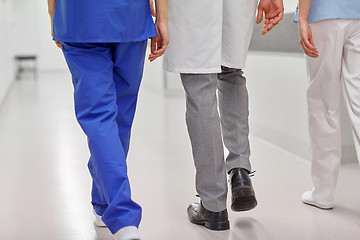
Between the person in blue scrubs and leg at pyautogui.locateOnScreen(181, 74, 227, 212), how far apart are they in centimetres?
30

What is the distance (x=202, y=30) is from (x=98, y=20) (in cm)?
39

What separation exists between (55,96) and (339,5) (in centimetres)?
520

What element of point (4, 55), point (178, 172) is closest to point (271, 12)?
point (178, 172)

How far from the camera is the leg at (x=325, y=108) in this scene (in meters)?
1.86

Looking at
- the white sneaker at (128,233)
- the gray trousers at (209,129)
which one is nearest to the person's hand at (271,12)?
the gray trousers at (209,129)

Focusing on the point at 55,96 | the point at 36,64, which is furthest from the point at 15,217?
the point at 36,64

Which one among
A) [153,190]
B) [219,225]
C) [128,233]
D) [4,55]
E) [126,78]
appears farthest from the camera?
[4,55]

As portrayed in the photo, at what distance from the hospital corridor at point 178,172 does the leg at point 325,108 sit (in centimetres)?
13

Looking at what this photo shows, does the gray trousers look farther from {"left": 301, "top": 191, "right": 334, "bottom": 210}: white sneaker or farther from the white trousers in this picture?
{"left": 301, "top": 191, "right": 334, "bottom": 210}: white sneaker

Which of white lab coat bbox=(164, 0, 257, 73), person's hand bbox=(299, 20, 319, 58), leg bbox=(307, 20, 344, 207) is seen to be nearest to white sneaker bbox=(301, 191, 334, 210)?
leg bbox=(307, 20, 344, 207)

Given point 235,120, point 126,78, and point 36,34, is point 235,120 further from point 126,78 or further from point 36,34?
point 36,34

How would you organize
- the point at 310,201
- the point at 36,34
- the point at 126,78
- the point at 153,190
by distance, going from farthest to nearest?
the point at 36,34 < the point at 153,190 < the point at 310,201 < the point at 126,78

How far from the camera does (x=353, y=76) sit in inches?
73.4

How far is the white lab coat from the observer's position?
171 cm
